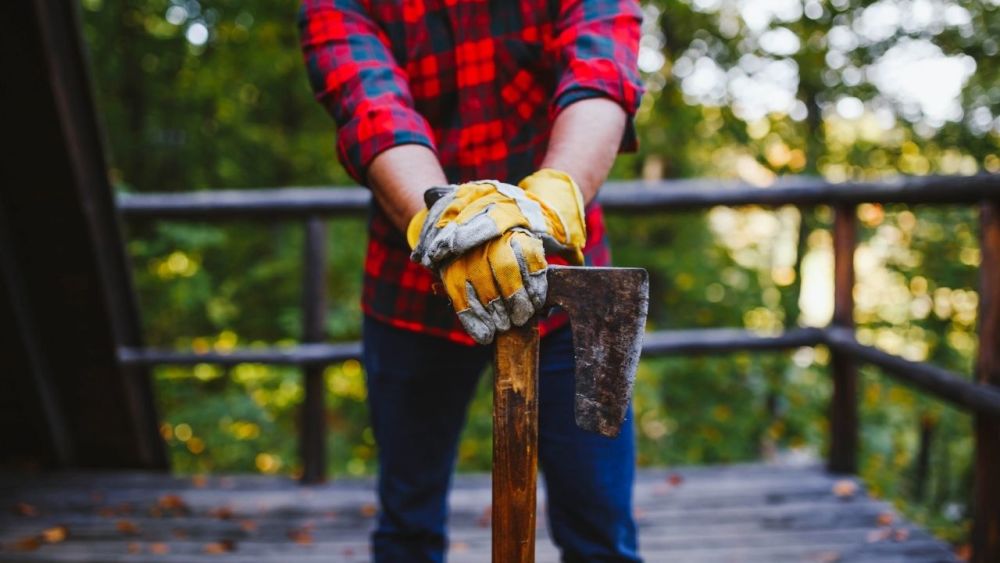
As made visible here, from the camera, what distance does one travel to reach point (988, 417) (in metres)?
1.77

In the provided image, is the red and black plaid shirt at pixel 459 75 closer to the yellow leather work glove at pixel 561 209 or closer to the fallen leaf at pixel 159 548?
the yellow leather work glove at pixel 561 209

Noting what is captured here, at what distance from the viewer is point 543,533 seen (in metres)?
2.11

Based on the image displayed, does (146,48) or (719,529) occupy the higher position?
(146,48)

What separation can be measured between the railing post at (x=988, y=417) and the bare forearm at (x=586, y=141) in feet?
4.02

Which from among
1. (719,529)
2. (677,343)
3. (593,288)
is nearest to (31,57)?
(593,288)

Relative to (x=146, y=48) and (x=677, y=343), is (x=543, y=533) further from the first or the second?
(x=146, y=48)

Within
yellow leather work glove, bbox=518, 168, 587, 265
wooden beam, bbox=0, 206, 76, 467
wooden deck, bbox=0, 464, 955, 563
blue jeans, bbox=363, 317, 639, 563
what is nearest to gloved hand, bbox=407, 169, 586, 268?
yellow leather work glove, bbox=518, 168, 587, 265

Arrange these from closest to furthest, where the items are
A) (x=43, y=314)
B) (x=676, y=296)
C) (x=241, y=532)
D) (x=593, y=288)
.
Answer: (x=593, y=288), (x=241, y=532), (x=43, y=314), (x=676, y=296)

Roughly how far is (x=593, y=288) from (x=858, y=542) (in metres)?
1.61

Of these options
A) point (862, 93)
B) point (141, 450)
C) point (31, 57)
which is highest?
point (31, 57)

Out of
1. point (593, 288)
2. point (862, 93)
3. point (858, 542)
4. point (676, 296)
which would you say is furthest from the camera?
point (676, 296)

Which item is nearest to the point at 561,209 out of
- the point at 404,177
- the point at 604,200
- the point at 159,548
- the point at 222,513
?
the point at 404,177

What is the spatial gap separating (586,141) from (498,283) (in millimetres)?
317

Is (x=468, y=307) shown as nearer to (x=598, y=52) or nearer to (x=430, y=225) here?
(x=430, y=225)
